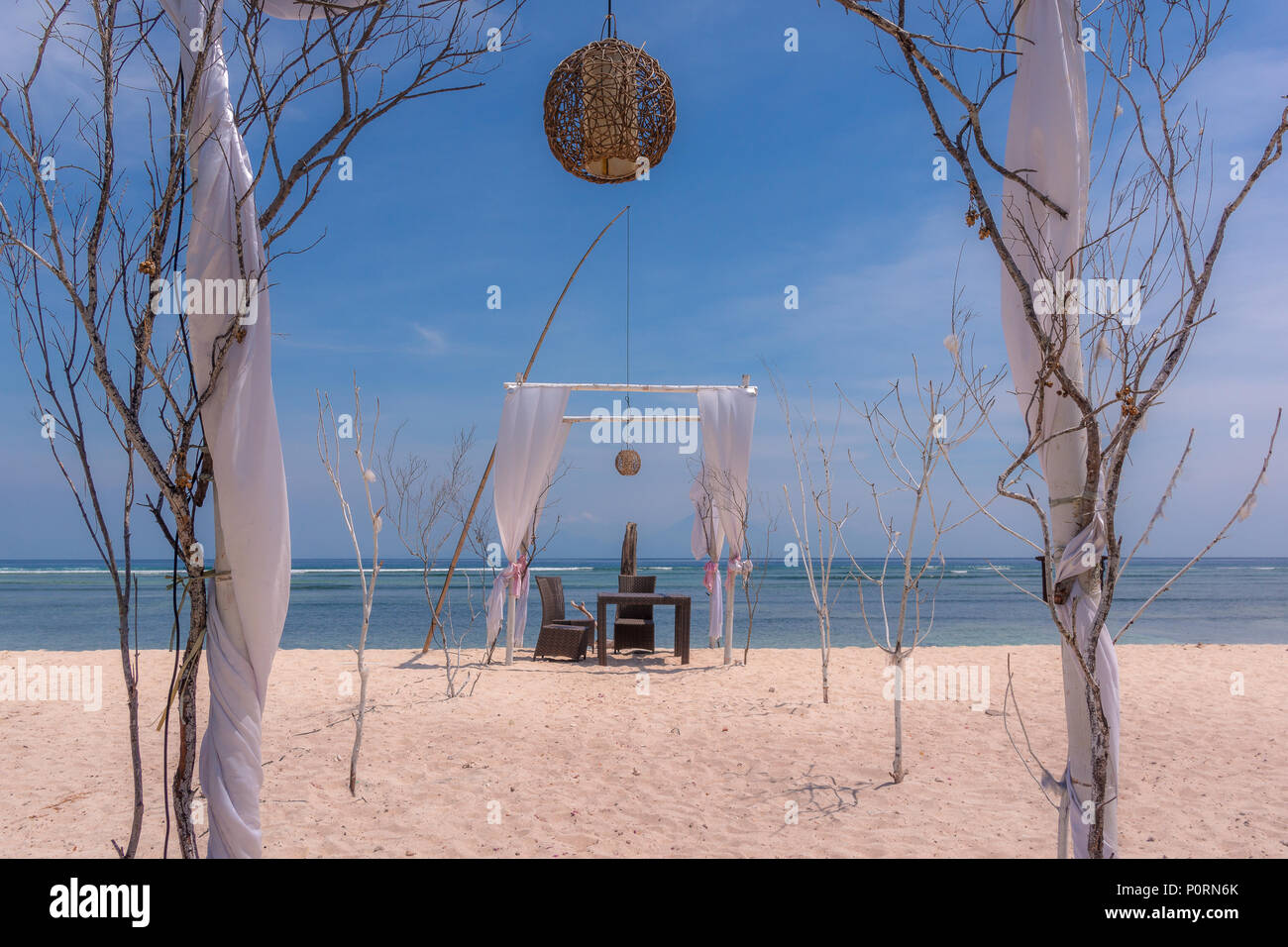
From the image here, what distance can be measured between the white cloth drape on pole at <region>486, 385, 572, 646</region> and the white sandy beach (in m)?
1.32

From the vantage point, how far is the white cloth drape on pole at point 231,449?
1889mm

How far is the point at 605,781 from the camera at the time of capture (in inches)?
147

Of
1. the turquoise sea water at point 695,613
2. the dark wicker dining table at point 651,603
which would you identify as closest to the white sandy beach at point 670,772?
the dark wicker dining table at point 651,603

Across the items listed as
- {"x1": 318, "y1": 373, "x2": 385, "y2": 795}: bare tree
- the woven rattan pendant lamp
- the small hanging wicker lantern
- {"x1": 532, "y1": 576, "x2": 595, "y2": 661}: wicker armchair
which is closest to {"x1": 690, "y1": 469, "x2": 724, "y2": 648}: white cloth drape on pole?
the small hanging wicker lantern

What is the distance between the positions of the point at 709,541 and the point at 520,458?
2.29m

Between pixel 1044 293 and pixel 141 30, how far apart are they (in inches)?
95.2

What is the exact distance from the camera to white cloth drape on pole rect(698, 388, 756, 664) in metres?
7.29

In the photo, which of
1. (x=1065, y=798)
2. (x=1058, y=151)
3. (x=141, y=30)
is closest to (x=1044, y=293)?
(x=1058, y=151)

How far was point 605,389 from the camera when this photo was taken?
23.5ft

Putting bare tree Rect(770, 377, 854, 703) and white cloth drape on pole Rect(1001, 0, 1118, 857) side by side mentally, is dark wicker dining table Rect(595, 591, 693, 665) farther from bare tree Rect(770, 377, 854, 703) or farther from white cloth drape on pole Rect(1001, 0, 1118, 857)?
white cloth drape on pole Rect(1001, 0, 1118, 857)

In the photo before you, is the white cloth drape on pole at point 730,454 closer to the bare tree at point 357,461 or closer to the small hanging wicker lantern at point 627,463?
the small hanging wicker lantern at point 627,463

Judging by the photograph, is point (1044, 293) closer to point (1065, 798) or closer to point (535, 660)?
point (1065, 798)

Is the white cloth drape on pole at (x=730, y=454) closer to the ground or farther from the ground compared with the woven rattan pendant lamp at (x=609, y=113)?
closer to the ground

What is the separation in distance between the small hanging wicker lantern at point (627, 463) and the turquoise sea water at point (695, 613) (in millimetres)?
1815
